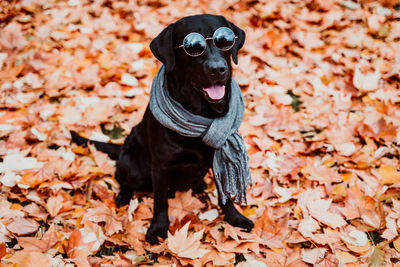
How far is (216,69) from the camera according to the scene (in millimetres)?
1930

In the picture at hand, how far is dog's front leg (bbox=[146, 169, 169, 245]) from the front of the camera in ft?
7.57

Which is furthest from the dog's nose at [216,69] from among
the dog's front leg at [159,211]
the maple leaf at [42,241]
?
the maple leaf at [42,241]

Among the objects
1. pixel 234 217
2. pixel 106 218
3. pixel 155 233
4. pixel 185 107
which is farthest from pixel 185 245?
pixel 185 107

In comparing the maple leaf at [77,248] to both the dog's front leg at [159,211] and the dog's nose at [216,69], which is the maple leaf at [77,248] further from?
the dog's nose at [216,69]

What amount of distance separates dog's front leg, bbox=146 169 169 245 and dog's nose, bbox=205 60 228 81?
0.76 metres

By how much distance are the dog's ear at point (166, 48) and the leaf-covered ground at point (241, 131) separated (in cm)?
100

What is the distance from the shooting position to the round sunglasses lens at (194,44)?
1.96 meters

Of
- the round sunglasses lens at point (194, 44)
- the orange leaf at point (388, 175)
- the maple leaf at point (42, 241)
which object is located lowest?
the maple leaf at point (42, 241)

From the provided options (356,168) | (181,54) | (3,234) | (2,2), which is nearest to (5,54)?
(2,2)

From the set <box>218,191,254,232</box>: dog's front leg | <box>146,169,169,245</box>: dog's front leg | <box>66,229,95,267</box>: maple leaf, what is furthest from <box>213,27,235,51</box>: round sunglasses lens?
<box>66,229,95,267</box>: maple leaf

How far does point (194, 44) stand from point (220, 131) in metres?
0.55

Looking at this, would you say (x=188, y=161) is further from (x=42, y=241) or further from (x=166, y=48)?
(x=42, y=241)

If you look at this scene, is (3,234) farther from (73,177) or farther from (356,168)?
(356,168)

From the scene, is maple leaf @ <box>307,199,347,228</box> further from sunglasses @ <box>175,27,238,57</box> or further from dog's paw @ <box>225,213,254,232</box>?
sunglasses @ <box>175,27,238,57</box>
